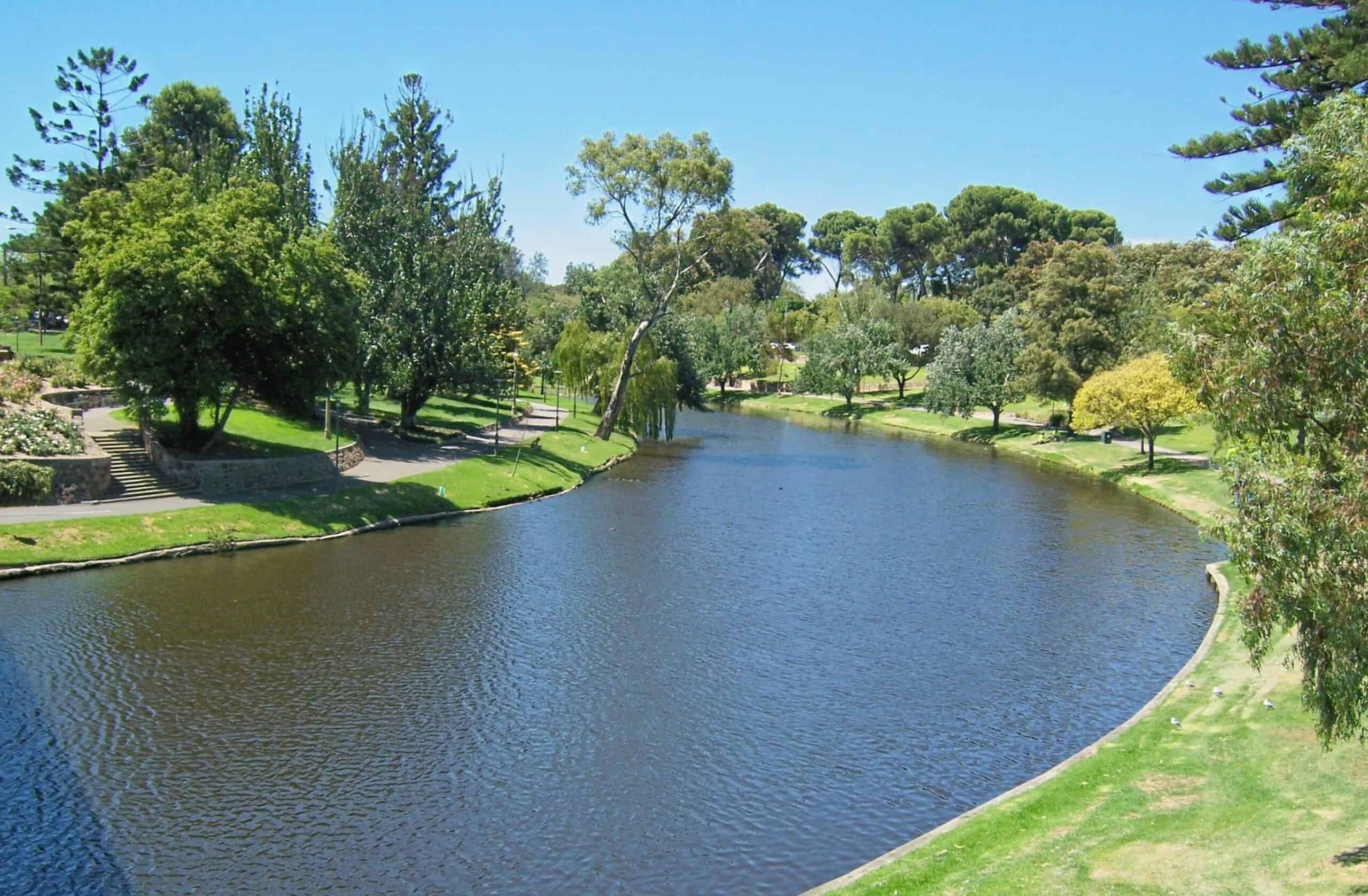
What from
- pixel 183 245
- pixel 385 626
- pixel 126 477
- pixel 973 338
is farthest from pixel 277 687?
pixel 973 338

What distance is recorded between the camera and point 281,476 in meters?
42.3

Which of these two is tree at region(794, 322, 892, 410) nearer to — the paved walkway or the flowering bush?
the paved walkway

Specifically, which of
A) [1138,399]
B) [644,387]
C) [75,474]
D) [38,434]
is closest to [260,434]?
[38,434]

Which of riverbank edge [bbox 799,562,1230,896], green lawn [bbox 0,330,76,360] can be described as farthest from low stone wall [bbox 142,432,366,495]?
riverbank edge [bbox 799,562,1230,896]

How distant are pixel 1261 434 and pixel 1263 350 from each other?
4.60ft

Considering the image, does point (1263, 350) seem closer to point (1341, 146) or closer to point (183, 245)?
point (1341, 146)

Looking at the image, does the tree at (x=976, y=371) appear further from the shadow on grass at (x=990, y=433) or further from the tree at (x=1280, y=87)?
the tree at (x=1280, y=87)

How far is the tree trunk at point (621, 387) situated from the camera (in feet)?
230

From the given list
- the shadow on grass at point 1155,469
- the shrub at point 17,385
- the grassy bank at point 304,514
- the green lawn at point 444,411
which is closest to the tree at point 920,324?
the shadow on grass at point 1155,469

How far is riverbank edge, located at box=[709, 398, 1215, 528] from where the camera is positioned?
5253 centimetres

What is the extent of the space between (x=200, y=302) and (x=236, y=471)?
647 centimetres

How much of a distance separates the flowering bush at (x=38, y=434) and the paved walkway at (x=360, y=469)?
2.29m

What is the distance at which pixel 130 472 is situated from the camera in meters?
38.3

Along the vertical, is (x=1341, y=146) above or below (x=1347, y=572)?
above
